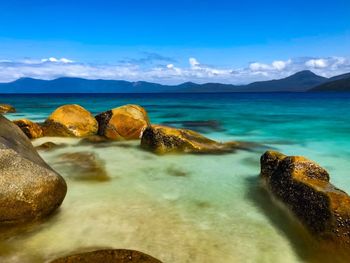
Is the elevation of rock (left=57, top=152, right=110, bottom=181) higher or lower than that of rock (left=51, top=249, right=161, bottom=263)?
lower

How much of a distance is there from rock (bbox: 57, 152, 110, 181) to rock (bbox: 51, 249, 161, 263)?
543 cm

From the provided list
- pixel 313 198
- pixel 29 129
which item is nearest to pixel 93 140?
pixel 29 129

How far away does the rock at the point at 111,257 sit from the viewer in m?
5.97

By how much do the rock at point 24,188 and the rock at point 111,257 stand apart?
2.02 meters

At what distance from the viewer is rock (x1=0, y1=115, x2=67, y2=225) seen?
7.45 meters

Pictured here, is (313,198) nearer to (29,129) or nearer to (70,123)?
(70,123)

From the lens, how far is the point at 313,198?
7.46 m

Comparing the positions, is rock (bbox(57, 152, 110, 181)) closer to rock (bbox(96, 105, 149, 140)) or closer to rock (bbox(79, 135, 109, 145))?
rock (bbox(79, 135, 109, 145))

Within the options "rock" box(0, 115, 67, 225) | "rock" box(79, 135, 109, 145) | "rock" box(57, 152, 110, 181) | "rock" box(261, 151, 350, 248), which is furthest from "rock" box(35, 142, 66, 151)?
"rock" box(261, 151, 350, 248)

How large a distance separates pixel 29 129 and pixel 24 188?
12325 mm

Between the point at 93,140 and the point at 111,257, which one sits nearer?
the point at 111,257

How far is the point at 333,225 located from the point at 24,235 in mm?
5886

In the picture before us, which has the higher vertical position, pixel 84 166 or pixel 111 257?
pixel 111 257

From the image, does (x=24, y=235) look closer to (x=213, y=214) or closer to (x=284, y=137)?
(x=213, y=214)
